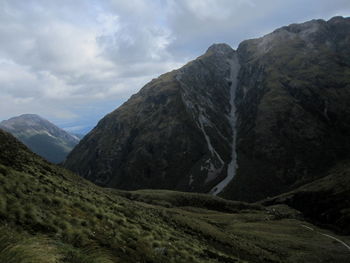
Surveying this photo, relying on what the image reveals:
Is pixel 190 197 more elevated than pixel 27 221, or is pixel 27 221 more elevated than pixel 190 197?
pixel 27 221

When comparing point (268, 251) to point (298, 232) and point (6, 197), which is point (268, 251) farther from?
point (6, 197)

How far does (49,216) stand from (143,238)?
7.85 meters

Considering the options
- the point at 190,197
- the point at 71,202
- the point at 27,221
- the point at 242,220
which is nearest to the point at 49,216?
the point at 27,221

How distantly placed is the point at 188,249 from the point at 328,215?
118995 millimetres

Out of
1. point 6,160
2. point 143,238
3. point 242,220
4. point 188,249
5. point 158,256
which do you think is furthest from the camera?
point 242,220

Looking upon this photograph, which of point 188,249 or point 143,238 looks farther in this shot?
point 188,249

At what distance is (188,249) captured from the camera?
28.6 m

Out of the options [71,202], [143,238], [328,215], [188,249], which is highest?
[71,202]

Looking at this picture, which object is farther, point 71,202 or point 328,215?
point 328,215

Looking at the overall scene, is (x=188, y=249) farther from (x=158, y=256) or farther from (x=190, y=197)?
(x=190, y=197)

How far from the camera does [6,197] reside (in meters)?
19.5

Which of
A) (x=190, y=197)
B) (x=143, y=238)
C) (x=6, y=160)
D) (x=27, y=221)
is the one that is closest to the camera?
(x=27, y=221)

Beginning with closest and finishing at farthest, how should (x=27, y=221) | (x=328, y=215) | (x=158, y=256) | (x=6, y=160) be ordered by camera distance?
1. (x=27, y=221)
2. (x=158, y=256)
3. (x=6, y=160)
4. (x=328, y=215)

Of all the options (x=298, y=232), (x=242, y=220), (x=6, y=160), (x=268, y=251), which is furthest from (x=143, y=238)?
(x=242, y=220)
